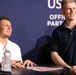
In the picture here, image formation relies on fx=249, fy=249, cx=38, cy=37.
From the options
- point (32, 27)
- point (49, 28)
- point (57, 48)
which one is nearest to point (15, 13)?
point (32, 27)

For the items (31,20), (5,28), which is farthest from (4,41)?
(31,20)

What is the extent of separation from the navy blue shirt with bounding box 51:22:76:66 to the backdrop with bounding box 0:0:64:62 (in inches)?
15.0

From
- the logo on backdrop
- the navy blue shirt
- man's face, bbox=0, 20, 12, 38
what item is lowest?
the navy blue shirt

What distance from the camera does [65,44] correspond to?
207 cm

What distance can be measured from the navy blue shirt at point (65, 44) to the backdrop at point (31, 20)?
1.25 feet

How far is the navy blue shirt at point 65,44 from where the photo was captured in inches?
80.6

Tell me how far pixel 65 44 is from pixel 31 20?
52 cm

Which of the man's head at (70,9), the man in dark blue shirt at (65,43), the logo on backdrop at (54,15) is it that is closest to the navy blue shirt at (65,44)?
the man in dark blue shirt at (65,43)

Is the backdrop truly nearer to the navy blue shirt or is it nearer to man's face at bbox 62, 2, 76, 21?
the navy blue shirt

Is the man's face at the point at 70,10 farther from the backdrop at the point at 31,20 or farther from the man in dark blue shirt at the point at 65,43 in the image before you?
the backdrop at the point at 31,20

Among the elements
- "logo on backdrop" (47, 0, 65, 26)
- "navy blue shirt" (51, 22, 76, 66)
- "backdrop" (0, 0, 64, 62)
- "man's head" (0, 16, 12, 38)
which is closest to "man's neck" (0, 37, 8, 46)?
"man's head" (0, 16, 12, 38)

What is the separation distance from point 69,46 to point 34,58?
54 cm

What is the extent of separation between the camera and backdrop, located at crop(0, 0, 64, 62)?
238 cm

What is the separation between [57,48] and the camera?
2.09 m
